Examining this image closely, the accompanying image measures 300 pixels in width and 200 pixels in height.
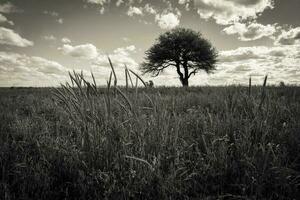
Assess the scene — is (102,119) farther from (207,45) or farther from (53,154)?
(207,45)

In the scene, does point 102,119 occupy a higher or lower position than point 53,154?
higher

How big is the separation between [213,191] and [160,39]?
112 ft

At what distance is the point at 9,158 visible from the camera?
1.85m

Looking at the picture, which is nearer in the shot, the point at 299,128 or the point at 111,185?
the point at 111,185

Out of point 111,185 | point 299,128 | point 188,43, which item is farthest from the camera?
point 188,43

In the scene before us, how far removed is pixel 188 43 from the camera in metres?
32.7

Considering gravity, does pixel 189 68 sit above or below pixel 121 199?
above

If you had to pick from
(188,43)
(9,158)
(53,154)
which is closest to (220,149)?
(53,154)

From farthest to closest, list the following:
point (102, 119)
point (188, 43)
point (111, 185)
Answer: point (188, 43), point (102, 119), point (111, 185)

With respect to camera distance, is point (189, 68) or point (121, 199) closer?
point (121, 199)

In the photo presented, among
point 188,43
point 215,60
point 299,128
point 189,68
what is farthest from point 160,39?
point 299,128

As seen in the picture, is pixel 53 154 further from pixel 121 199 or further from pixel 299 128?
pixel 299 128

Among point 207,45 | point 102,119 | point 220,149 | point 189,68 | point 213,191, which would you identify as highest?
point 207,45

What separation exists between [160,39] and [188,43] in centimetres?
435
